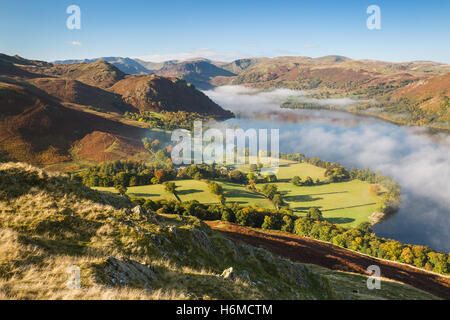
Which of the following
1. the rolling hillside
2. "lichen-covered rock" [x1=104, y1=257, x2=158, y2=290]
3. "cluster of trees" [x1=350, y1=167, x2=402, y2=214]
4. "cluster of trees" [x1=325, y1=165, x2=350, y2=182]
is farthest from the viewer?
"cluster of trees" [x1=325, y1=165, x2=350, y2=182]

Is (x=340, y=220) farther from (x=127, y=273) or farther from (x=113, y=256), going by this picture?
(x=127, y=273)

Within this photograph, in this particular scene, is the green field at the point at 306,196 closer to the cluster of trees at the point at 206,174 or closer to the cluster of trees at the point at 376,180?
the cluster of trees at the point at 376,180

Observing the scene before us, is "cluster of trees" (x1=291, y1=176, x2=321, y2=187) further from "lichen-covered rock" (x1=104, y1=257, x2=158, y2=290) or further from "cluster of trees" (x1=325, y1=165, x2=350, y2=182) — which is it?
"lichen-covered rock" (x1=104, y1=257, x2=158, y2=290)

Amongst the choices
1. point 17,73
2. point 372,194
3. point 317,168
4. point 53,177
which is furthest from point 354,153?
point 17,73

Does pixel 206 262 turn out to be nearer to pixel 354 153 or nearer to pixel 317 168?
pixel 317 168

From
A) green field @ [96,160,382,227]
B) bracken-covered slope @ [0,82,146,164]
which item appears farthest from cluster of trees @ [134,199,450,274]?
bracken-covered slope @ [0,82,146,164]

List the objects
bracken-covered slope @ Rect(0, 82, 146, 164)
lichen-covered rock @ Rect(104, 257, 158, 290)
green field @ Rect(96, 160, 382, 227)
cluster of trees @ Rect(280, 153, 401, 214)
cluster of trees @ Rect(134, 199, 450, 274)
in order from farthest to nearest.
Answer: cluster of trees @ Rect(280, 153, 401, 214) → bracken-covered slope @ Rect(0, 82, 146, 164) → green field @ Rect(96, 160, 382, 227) → cluster of trees @ Rect(134, 199, 450, 274) → lichen-covered rock @ Rect(104, 257, 158, 290)

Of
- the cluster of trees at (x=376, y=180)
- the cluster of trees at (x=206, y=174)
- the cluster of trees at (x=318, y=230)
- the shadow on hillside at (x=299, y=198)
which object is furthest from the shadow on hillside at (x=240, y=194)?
the cluster of trees at (x=376, y=180)
